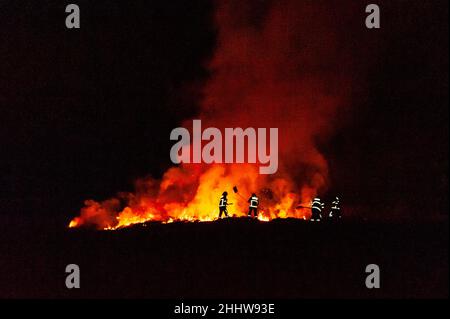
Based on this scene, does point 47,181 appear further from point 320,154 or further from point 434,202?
point 434,202

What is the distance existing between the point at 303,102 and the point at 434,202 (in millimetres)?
7096

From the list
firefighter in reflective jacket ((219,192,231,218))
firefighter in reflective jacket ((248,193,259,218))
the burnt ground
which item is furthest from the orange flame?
the burnt ground

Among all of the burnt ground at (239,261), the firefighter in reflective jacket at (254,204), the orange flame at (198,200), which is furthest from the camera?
the orange flame at (198,200)

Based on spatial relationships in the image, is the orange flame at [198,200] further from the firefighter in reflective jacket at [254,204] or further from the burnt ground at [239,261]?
the burnt ground at [239,261]

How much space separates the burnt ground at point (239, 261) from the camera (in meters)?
16.3

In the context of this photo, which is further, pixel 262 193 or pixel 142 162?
pixel 142 162

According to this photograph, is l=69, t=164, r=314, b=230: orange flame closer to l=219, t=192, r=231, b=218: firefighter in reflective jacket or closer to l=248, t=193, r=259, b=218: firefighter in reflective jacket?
l=248, t=193, r=259, b=218: firefighter in reflective jacket

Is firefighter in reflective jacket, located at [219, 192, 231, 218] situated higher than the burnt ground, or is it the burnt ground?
firefighter in reflective jacket, located at [219, 192, 231, 218]

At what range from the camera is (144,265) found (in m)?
17.4

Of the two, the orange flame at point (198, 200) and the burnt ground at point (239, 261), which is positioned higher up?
the orange flame at point (198, 200)

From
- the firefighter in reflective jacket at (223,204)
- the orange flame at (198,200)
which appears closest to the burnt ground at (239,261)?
the firefighter in reflective jacket at (223,204)

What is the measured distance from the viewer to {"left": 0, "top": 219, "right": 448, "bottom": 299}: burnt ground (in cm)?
1631

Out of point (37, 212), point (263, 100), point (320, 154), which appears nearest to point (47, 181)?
point (37, 212)

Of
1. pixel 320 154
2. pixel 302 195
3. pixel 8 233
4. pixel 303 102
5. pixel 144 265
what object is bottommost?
pixel 144 265
